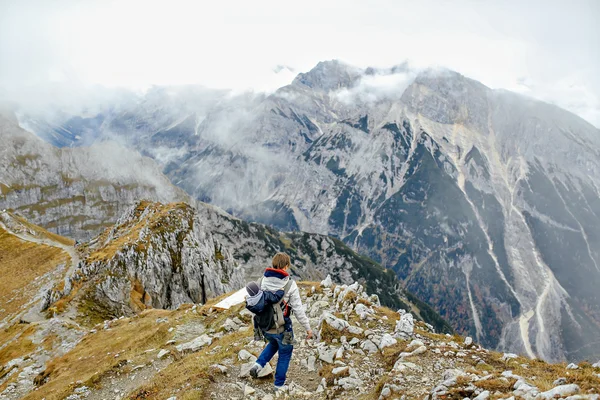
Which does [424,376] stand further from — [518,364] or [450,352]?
[518,364]

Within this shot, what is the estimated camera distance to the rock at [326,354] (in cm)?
1759

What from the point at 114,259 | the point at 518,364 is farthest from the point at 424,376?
the point at 114,259

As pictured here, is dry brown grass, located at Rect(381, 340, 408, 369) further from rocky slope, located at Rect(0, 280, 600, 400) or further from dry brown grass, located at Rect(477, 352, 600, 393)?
dry brown grass, located at Rect(477, 352, 600, 393)

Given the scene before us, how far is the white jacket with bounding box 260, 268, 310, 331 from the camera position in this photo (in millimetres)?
12953

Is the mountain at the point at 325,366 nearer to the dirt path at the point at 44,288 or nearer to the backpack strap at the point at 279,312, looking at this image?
the backpack strap at the point at 279,312

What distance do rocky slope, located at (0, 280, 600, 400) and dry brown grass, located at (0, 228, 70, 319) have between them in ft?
147

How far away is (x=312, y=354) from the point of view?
18656mm

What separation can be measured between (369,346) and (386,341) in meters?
1.01

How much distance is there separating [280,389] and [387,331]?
30.8 ft

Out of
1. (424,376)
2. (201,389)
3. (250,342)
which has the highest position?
(424,376)

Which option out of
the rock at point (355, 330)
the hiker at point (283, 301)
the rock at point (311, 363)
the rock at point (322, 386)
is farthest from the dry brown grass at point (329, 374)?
the rock at point (355, 330)

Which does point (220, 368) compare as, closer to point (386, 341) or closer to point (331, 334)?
point (331, 334)

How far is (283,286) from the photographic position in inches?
512

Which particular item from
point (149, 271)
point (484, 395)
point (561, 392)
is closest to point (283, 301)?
point (484, 395)
